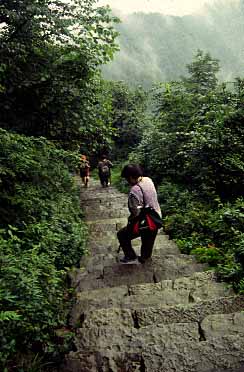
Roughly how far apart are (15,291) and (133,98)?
2214 cm

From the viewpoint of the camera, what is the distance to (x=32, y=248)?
14.8 feet

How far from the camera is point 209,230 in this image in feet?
23.6

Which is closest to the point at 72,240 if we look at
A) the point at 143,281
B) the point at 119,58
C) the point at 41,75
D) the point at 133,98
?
the point at 143,281

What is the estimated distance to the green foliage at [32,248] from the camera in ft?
10.5

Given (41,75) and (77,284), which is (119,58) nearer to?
(41,75)

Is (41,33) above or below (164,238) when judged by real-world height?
above

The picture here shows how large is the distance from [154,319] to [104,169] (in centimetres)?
1050

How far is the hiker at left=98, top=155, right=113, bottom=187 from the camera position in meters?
13.8

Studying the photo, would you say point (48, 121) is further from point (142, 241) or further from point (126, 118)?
point (126, 118)

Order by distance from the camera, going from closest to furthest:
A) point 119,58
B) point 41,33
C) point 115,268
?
point 115,268 < point 41,33 < point 119,58

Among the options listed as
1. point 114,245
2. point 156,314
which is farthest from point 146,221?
point 156,314

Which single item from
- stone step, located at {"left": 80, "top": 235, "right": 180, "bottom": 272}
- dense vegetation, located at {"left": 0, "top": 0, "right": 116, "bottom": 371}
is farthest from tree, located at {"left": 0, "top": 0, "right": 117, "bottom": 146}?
stone step, located at {"left": 80, "top": 235, "right": 180, "bottom": 272}

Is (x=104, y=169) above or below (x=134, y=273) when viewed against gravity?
above

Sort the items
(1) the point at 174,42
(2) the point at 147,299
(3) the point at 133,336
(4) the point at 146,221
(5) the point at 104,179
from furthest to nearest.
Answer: (1) the point at 174,42
(5) the point at 104,179
(4) the point at 146,221
(2) the point at 147,299
(3) the point at 133,336
